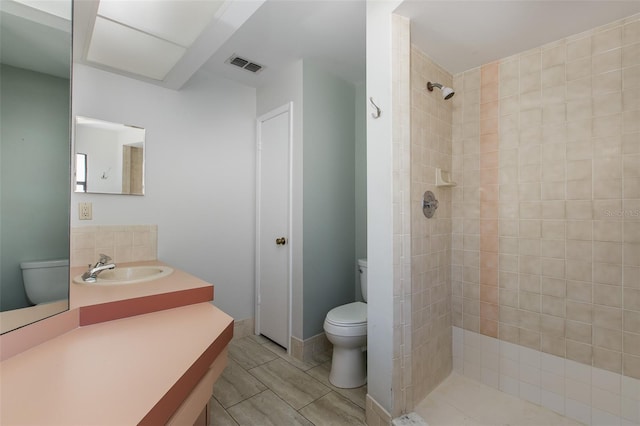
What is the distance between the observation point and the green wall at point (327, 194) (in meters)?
2.38

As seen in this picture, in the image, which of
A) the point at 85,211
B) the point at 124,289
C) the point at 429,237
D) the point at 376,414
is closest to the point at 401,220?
the point at 429,237

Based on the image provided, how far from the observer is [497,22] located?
159 centimetres

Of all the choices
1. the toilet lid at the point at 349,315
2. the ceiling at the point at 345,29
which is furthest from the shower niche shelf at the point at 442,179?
the toilet lid at the point at 349,315

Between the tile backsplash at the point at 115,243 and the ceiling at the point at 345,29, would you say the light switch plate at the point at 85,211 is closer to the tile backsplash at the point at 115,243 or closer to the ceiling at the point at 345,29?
the tile backsplash at the point at 115,243

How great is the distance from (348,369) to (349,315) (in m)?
0.35

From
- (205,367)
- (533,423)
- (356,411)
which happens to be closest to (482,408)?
(533,423)

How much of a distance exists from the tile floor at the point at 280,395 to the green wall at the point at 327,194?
326mm

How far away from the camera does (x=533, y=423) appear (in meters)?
1.61

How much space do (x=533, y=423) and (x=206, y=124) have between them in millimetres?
3097

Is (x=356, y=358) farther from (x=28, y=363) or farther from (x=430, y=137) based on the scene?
(x=28, y=363)

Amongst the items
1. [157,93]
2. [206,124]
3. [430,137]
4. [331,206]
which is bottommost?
[331,206]

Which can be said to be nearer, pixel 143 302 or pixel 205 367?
pixel 205 367

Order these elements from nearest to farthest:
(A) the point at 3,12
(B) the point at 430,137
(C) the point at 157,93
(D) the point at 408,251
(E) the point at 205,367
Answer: (A) the point at 3,12, (E) the point at 205,367, (D) the point at 408,251, (B) the point at 430,137, (C) the point at 157,93

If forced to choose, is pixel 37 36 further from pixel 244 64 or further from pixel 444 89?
pixel 444 89
